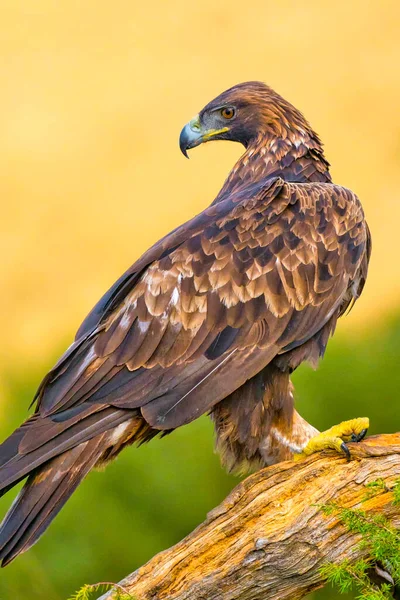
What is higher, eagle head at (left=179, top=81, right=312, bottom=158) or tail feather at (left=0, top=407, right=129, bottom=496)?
eagle head at (left=179, top=81, right=312, bottom=158)

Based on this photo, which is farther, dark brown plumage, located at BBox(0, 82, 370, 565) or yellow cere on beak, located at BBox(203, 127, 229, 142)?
yellow cere on beak, located at BBox(203, 127, 229, 142)

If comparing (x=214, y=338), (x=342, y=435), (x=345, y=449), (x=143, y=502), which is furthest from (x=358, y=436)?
(x=143, y=502)

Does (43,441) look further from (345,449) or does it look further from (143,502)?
(143,502)

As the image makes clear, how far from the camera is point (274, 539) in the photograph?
4.50m

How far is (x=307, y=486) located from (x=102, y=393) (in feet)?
3.12

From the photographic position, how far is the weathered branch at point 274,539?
4.50 m

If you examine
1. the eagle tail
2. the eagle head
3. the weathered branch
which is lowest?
the weathered branch

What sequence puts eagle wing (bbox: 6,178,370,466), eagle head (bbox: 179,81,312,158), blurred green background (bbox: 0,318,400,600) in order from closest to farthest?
1. eagle wing (bbox: 6,178,370,466)
2. eagle head (bbox: 179,81,312,158)
3. blurred green background (bbox: 0,318,400,600)

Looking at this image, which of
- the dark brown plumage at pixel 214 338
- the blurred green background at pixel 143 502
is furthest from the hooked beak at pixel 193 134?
the blurred green background at pixel 143 502

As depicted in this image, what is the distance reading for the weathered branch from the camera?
4.50 metres

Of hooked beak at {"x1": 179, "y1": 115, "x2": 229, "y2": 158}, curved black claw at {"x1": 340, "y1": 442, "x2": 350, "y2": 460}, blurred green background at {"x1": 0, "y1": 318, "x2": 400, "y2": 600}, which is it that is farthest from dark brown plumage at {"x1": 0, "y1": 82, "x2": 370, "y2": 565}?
blurred green background at {"x1": 0, "y1": 318, "x2": 400, "y2": 600}

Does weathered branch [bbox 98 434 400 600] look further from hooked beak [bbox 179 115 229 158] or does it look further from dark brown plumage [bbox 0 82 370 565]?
hooked beak [bbox 179 115 229 158]

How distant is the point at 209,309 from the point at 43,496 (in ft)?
3.69

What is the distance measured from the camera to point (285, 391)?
16.6 ft
